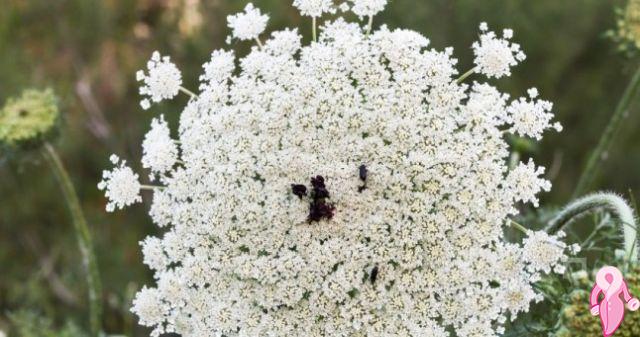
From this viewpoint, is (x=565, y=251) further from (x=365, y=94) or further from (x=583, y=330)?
(x=365, y=94)

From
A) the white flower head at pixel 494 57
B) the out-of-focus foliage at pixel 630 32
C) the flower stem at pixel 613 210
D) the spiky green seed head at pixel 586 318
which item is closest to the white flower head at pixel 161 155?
the white flower head at pixel 494 57

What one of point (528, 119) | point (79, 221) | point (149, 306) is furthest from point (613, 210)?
point (79, 221)

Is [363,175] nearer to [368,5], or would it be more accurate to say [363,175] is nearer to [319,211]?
[319,211]

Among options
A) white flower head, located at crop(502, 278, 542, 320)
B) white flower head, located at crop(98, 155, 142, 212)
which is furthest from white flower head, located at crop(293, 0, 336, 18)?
white flower head, located at crop(502, 278, 542, 320)

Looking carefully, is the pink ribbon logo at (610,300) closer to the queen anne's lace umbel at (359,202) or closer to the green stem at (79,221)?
the queen anne's lace umbel at (359,202)

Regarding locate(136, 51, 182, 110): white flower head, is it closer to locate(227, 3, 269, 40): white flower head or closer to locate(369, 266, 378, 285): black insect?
locate(227, 3, 269, 40): white flower head
